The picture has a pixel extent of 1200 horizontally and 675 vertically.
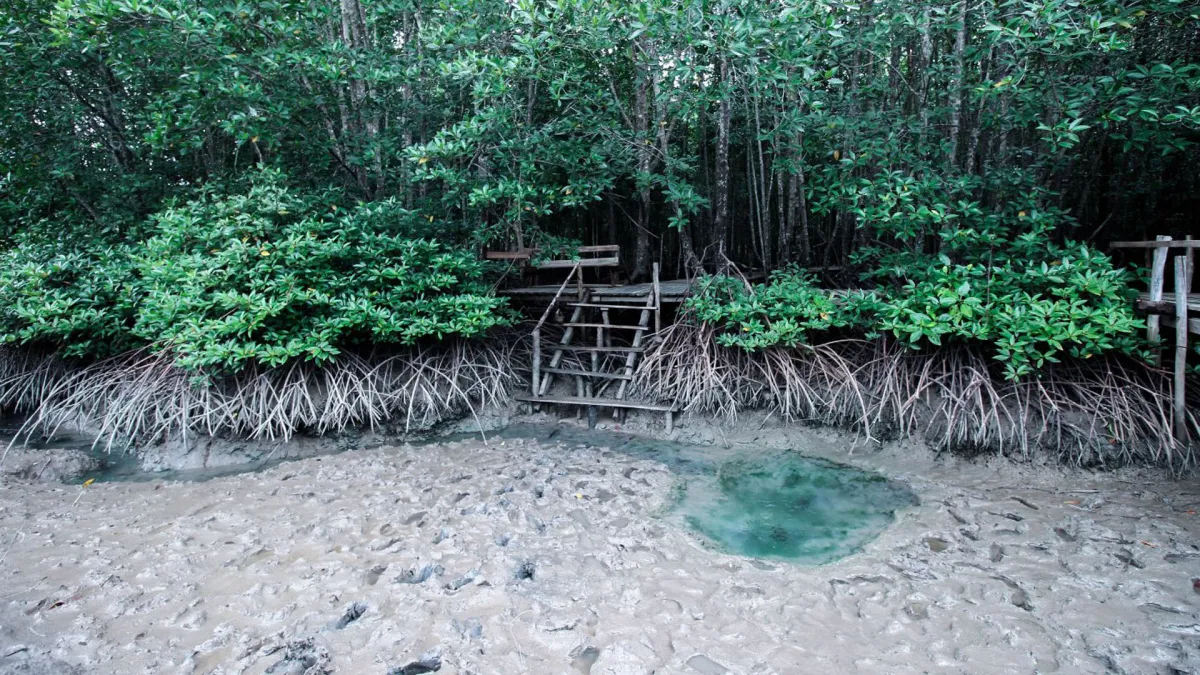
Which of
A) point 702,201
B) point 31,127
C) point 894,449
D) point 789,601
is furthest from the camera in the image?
point 31,127

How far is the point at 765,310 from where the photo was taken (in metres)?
4.71

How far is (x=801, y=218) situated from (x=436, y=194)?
335 cm

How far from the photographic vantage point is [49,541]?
338 cm

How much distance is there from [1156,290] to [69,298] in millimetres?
7381

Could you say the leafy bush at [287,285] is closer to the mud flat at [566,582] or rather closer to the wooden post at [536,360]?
the wooden post at [536,360]

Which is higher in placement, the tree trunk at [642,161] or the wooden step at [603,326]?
the tree trunk at [642,161]

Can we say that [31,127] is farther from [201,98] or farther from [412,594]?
[412,594]

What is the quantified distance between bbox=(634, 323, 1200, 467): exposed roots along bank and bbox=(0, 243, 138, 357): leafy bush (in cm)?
412

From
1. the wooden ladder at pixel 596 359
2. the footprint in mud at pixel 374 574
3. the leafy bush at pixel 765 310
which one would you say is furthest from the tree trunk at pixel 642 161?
the footprint in mud at pixel 374 574

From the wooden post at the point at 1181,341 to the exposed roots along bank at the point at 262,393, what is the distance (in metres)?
4.46

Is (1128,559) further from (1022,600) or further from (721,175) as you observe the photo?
(721,175)

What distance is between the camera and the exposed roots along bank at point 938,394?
12.8ft

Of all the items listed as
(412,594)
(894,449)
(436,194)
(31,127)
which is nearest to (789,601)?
(412,594)

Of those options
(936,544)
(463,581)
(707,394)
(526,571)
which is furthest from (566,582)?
(707,394)
